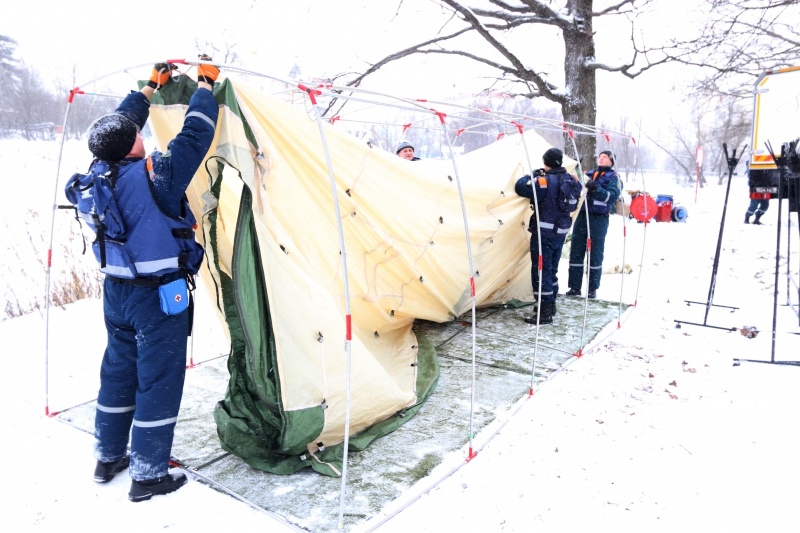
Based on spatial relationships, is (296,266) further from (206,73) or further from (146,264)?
(206,73)

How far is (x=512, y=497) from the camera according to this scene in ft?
9.61

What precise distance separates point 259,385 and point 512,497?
1.61 meters

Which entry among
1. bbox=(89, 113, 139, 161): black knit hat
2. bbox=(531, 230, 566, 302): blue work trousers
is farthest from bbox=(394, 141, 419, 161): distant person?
bbox=(89, 113, 139, 161): black knit hat

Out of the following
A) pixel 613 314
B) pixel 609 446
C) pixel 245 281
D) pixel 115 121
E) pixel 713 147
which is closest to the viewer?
pixel 115 121

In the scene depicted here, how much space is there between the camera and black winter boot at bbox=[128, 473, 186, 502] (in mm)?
2824

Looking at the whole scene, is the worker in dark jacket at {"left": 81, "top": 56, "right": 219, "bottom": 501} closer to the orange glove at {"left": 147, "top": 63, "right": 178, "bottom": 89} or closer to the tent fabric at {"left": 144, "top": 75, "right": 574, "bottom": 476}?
the tent fabric at {"left": 144, "top": 75, "right": 574, "bottom": 476}

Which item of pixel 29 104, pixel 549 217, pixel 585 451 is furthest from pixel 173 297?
pixel 29 104

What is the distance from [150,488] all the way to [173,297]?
1065 mm

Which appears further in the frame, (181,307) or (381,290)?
(381,290)

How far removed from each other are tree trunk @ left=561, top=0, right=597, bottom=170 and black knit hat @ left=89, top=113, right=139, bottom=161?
25.7 feet

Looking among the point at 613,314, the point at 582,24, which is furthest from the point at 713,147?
the point at 613,314

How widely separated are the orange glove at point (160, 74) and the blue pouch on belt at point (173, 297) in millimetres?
1264

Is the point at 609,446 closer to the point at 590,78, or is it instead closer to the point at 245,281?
the point at 245,281

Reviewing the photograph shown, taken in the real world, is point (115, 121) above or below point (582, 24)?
below
